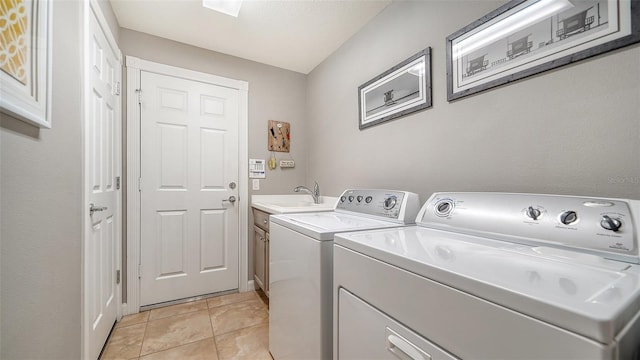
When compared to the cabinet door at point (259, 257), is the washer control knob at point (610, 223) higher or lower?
higher

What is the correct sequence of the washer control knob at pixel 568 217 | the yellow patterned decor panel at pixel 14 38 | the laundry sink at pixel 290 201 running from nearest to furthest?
the yellow patterned decor panel at pixel 14 38
the washer control knob at pixel 568 217
the laundry sink at pixel 290 201

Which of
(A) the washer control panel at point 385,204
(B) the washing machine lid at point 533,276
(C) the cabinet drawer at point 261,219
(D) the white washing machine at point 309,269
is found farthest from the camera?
(C) the cabinet drawer at point 261,219

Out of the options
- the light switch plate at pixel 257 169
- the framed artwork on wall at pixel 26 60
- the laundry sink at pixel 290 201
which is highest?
the framed artwork on wall at pixel 26 60

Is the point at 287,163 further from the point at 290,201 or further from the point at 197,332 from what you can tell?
the point at 197,332

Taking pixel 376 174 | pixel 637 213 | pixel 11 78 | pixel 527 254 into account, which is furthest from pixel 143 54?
pixel 637 213

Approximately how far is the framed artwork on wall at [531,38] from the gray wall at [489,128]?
0.04m

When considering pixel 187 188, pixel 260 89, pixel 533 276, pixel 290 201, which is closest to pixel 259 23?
pixel 260 89

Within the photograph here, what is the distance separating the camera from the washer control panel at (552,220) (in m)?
0.65

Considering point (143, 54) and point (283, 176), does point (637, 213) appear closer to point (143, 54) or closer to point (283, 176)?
point (283, 176)

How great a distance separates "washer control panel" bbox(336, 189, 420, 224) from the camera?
4.28 ft

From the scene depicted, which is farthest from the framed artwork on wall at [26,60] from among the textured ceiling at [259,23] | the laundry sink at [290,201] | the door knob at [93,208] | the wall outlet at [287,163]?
the wall outlet at [287,163]

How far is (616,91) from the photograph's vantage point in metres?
0.81

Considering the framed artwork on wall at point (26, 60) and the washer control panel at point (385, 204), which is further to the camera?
the washer control panel at point (385, 204)

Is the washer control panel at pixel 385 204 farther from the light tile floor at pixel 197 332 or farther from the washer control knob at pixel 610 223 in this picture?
the light tile floor at pixel 197 332
